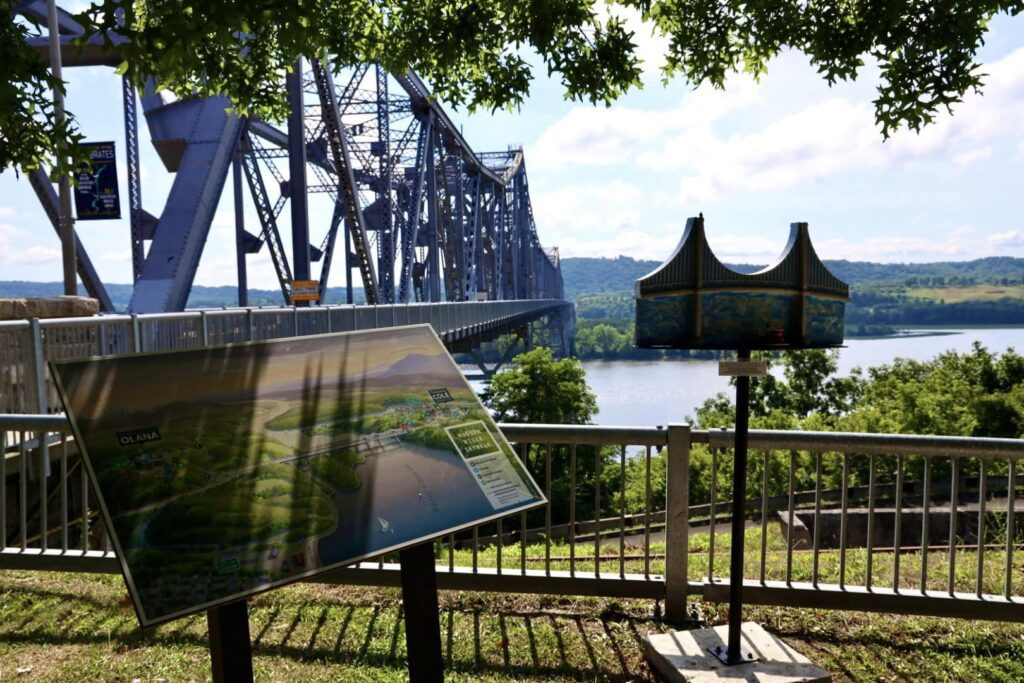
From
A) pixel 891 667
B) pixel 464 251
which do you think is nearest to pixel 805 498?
pixel 891 667

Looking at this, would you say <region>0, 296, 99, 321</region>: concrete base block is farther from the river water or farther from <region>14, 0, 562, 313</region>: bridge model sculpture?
the river water

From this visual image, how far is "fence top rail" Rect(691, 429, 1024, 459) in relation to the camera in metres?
4.16

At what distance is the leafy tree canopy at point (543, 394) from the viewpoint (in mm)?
36469

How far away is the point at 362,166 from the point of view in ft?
171

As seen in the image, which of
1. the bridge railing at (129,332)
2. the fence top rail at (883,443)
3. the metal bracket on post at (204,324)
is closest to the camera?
the fence top rail at (883,443)

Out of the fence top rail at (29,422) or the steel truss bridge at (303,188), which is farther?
the steel truss bridge at (303,188)

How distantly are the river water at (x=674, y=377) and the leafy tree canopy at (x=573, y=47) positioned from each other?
28866 mm

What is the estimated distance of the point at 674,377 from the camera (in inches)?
3371

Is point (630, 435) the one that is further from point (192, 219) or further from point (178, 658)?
point (192, 219)

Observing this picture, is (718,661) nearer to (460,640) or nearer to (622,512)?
(622,512)

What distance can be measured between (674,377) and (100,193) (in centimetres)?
7521

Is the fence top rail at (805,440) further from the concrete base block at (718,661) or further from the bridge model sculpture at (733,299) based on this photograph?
the concrete base block at (718,661)

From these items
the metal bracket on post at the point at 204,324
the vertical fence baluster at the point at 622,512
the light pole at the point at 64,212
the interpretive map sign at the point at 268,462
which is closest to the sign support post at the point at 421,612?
the interpretive map sign at the point at 268,462

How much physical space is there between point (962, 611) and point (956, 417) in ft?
89.8
